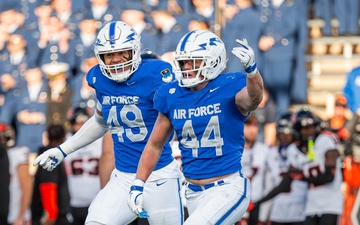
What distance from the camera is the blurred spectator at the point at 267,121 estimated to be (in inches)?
688

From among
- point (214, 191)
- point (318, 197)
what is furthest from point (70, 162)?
point (214, 191)

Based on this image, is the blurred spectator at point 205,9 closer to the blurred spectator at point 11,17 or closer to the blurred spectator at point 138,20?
the blurred spectator at point 138,20

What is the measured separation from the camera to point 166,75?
9047mm

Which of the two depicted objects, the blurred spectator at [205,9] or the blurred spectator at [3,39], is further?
the blurred spectator at [3,39]

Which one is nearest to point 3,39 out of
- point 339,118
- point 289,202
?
point 339,118

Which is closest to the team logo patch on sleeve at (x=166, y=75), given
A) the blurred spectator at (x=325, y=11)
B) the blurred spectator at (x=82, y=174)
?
the blurred spectator at (x=82, y=174)

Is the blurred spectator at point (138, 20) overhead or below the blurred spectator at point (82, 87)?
overhead

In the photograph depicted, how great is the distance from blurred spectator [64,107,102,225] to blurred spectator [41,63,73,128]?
4247mm

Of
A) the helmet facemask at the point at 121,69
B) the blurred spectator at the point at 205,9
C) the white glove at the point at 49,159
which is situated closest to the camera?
the helmet facemask at the point at 121,69

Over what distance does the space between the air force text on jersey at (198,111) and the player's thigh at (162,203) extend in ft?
2.71

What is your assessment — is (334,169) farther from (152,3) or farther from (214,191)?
(152,3)

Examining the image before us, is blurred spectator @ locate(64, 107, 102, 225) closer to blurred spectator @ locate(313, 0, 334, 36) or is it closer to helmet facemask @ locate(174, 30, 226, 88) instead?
helmet facemask @ locate(174, 30, 226, 88)

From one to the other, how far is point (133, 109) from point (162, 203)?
2.14 feet

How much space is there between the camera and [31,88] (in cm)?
1888
